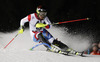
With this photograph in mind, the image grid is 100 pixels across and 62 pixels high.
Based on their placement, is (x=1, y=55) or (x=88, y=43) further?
(x=88, y=43)

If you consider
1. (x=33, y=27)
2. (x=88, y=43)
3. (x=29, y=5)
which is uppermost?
(x=29, y=5)

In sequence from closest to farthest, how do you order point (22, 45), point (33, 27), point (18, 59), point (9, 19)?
point (18, 59)
point (33, 27)
point (22, 45)
point (9, 19)

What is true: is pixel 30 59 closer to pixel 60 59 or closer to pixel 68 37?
pixel 60 59

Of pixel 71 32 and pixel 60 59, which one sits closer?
pixel 60 59

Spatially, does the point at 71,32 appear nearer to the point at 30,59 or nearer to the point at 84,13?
the point at 84,13

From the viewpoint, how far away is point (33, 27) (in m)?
3.56

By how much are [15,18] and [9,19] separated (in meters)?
0.19

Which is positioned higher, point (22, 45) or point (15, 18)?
point (15, 18)

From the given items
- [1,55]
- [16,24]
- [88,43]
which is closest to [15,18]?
[16,24]

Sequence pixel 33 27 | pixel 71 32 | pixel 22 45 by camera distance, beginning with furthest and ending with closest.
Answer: pixel 71 32 < pixel 22 45 < pixel 33 27

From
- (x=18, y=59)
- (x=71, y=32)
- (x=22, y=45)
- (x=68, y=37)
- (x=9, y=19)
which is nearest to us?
(x=18, y=59)

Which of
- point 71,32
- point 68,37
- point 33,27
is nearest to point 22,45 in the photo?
point 33,27

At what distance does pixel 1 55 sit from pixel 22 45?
1791 mm

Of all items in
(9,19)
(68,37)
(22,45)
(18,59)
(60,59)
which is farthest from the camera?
(9,19)
